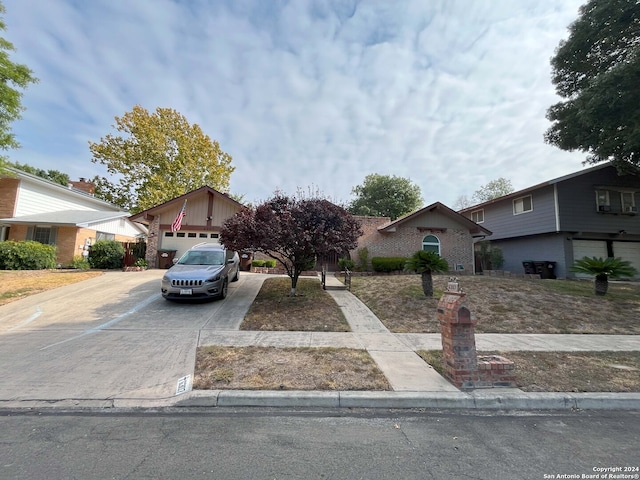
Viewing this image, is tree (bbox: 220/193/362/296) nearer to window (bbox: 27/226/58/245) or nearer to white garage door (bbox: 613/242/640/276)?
window (bbox: 27/226/58/245)

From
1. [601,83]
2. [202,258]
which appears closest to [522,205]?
[601,83]

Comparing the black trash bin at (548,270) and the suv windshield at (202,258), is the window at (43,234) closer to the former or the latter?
the suv windshield at (202,258)

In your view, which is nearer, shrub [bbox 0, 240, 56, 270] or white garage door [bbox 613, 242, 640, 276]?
shrub [bbox 0, 240, 56, 270]

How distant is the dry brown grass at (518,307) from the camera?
785 centimetres

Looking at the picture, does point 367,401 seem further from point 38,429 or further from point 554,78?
point 554,78

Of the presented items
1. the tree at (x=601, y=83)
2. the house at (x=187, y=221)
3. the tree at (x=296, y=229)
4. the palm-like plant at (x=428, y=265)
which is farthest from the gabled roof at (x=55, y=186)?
the tree at (x=601, y=83)

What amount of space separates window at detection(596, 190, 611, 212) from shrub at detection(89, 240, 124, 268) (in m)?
27.1

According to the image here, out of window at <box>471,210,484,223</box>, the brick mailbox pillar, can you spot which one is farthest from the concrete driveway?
window at <box>471,210,484,223</box>

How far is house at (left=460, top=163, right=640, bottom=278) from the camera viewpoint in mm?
16953

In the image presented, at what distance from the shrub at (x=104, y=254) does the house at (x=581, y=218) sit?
23880mm

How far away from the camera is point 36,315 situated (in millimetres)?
7801

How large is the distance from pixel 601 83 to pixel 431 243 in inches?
404

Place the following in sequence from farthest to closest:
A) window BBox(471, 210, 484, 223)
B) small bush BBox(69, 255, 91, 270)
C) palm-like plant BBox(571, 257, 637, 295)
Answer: window BBox(471, 210, 484, 223), small bush BBox(69, 255, 91, 270), palm-like plant BBox(571, 257, 637, 295)

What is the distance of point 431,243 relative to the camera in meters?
18.9
